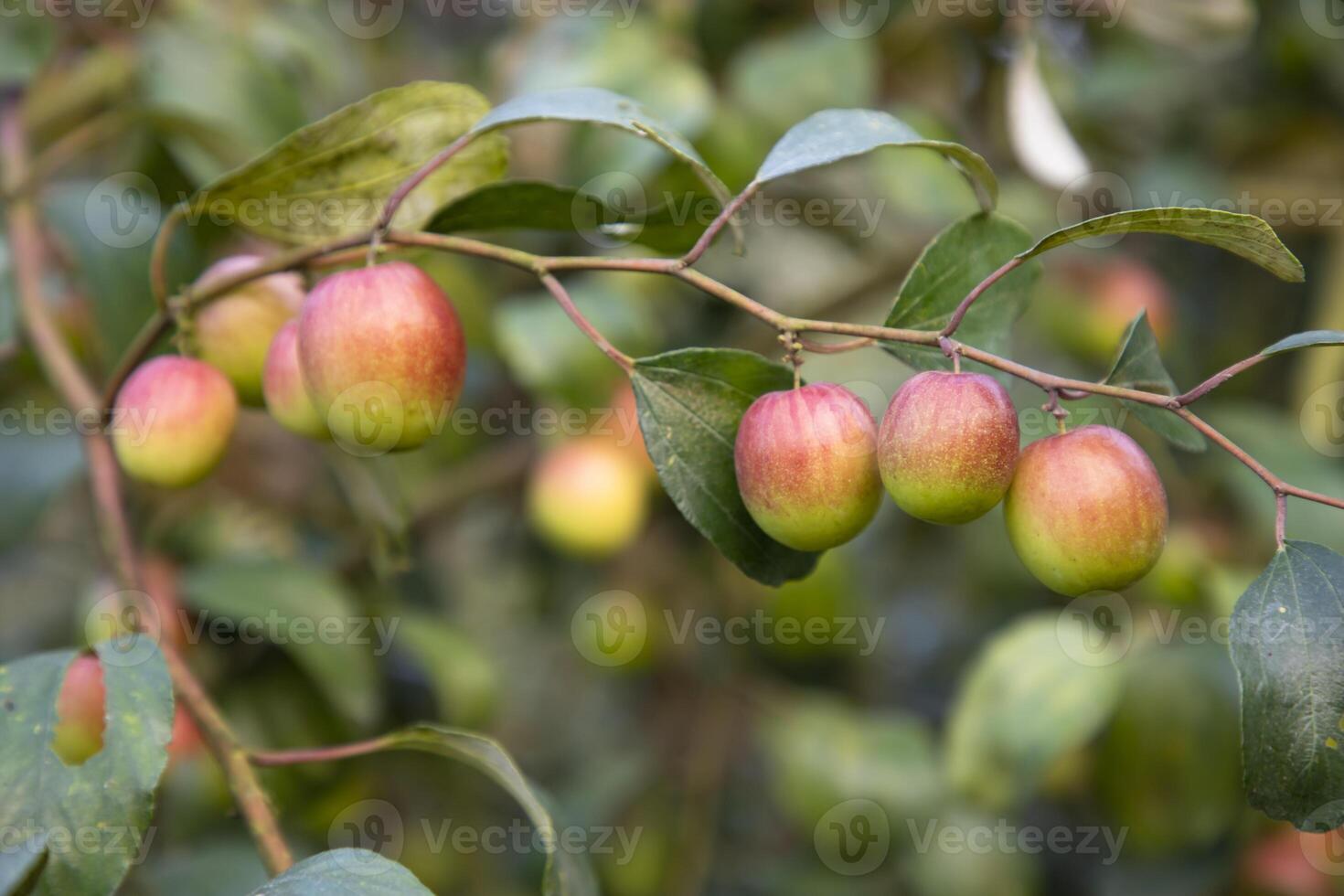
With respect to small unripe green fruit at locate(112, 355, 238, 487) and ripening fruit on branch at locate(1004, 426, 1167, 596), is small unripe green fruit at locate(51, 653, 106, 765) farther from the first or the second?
ripening fruit on branch at locate(1004, 426, 1167, 596)

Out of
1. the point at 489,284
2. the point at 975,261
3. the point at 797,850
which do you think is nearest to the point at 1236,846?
the point at 797,850

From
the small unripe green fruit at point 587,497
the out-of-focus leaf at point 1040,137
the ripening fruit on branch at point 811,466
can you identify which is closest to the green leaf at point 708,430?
the ripening fruit on branch at point 811,466

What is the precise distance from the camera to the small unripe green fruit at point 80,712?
0.48 meters

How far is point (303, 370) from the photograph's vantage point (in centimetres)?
48

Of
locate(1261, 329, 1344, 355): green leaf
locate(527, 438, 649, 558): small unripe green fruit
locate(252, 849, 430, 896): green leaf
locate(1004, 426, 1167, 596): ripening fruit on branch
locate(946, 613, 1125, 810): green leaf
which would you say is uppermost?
locate(1261, 329, 1344, 355): green leaf

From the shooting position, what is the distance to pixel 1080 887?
1.18 metres

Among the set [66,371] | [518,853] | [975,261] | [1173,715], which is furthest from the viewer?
[518,853]

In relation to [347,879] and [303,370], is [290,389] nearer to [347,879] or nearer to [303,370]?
[303,370]

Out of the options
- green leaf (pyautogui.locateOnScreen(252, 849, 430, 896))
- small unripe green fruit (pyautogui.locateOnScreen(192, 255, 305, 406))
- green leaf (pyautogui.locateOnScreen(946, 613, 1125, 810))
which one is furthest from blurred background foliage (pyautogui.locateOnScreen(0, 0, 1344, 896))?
green leaf (pyautogui.locateOnScreen(252, 849, 430, 896))

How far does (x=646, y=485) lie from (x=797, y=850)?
561mm

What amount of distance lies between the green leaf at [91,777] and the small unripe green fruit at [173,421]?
3.8 inches

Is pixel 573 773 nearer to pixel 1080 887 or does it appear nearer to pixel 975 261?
pixel 1080 887

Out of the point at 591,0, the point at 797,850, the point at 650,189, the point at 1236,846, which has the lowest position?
the point at 797,850

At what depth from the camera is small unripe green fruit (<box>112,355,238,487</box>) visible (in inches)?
20.6
